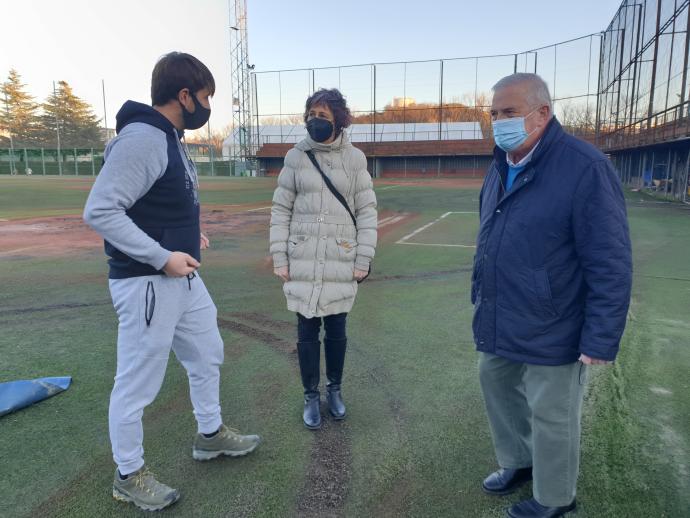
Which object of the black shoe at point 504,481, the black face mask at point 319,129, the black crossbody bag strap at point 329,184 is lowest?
the black shoe at point 504,481

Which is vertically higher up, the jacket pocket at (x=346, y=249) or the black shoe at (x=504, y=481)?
the jacket pocket at (x=346, y=249)

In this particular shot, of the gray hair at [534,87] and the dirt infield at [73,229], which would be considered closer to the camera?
the gray hair at [534,87]

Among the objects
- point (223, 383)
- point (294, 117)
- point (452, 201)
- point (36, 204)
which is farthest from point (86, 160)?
point (223, 383)

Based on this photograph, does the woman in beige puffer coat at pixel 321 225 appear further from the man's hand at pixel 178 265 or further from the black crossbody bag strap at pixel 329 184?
the man's hand at pixel 178 265

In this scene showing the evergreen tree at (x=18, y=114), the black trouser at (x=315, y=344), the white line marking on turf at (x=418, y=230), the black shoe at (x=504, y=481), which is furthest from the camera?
the evergreen tree at (x=18, y=114)

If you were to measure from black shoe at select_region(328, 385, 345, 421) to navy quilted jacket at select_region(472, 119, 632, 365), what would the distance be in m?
1.27

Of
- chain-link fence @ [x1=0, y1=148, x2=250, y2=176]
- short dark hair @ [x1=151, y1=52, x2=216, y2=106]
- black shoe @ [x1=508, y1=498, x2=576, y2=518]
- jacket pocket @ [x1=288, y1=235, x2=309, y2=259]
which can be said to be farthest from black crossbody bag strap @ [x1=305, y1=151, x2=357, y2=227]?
chain-link fence @ [x1=0, y1=148, x2=250, y2=176]

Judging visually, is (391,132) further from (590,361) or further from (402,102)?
(590,361)

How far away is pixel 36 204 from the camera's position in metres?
18.0

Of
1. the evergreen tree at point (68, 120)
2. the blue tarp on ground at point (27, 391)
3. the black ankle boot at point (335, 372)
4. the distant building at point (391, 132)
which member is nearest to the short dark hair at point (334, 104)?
the black ankle boot at point (335, 372)

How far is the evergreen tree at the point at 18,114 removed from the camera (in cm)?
7144

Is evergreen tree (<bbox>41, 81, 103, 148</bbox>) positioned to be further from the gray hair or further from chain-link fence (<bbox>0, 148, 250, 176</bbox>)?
the gray hair

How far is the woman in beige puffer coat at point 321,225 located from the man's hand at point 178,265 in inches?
34.9

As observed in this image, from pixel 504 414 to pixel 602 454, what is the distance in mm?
757
